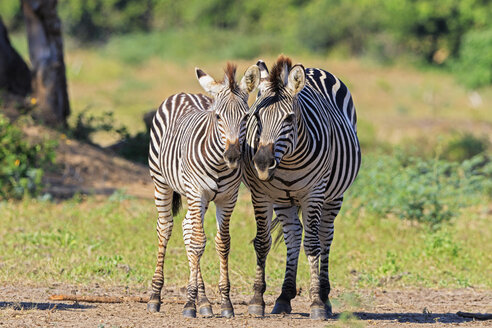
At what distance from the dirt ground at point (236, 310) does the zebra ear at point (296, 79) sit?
1.68 metres

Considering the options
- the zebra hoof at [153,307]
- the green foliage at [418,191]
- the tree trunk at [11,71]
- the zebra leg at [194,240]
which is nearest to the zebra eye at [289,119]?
the zebra leg at [194,240]

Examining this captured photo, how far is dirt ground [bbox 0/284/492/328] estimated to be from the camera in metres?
5.66

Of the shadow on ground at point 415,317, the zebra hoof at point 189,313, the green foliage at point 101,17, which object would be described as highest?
the green foliage at point 101,17

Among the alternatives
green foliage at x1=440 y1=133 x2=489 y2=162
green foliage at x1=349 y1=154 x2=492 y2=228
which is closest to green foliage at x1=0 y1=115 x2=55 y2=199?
green foliage at x1=349 y1=154 x2=492 y2=228

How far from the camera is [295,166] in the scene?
233 inches

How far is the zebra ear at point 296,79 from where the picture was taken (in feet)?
19.1

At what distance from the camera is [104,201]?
11.1 m

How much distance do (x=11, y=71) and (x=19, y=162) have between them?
338cm

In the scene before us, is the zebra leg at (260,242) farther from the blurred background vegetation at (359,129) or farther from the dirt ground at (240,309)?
the blurred background vegetation at (359,129)

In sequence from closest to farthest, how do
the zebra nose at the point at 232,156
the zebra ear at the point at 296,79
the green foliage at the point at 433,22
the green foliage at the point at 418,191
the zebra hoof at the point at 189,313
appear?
the zebra nose at the point at 232,156 < the zebra ear at the point at 296,79 < the zebra hoof at the point at 189,313 < the green foliage at the point at 418,191 < the green foliage at the point at 433,22

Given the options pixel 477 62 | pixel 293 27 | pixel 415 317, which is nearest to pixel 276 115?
pixel 415 317

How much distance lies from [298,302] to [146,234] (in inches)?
107

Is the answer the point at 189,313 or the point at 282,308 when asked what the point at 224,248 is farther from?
the point at 282,308

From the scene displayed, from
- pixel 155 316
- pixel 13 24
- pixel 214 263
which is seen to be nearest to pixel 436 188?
pixel 214 263
